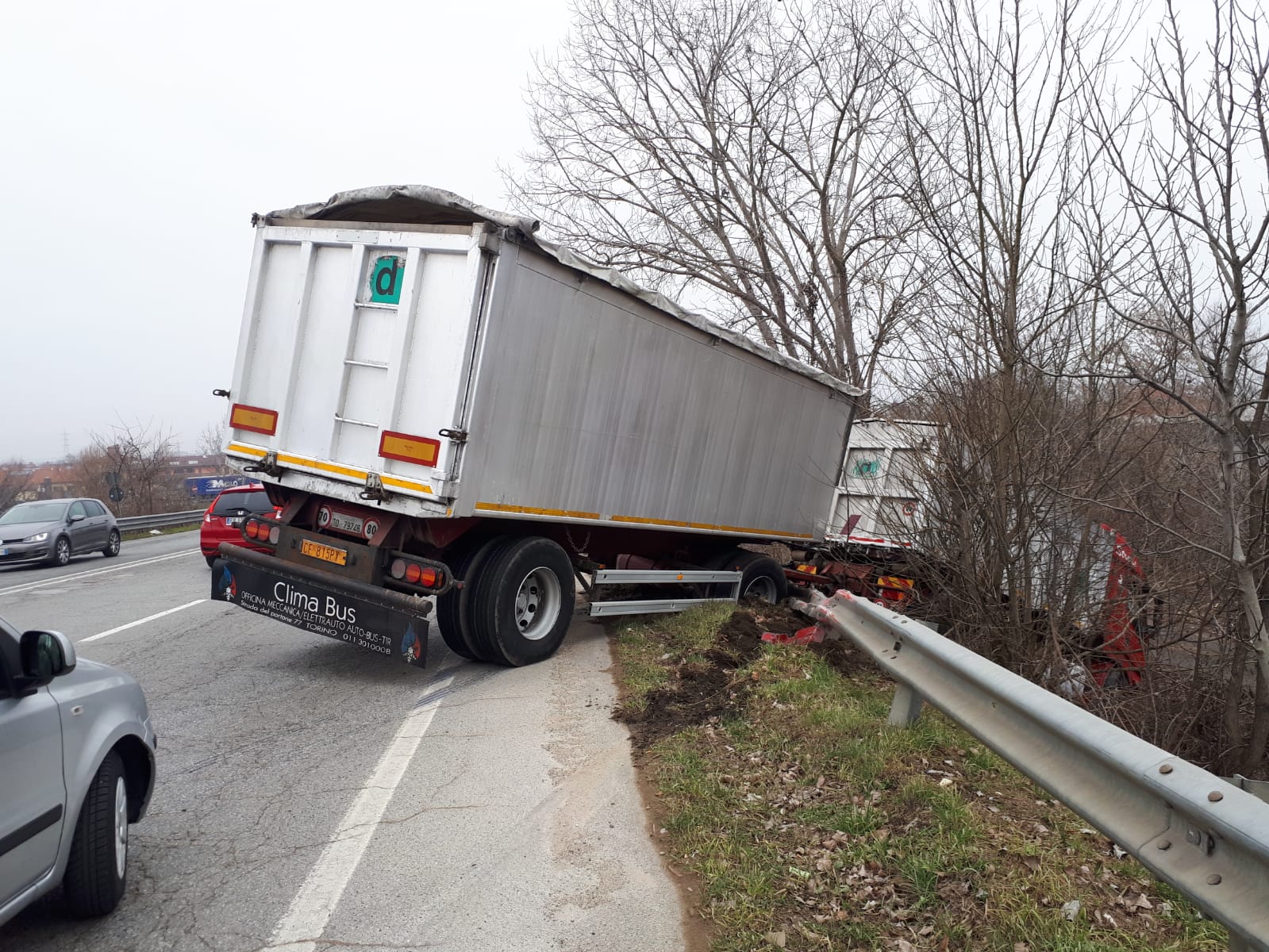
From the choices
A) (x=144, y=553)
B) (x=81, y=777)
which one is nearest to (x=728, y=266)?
(x=144, y=553)

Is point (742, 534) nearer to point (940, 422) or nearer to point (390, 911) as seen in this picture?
point (940, 422)

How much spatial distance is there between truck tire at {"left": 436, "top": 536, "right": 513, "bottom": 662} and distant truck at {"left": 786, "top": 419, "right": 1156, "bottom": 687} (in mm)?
3664

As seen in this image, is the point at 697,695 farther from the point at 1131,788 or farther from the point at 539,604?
the point at 1131,788

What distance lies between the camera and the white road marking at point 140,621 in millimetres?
9023

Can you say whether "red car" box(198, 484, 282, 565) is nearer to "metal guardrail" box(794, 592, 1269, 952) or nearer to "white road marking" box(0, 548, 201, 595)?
"white road marking" box(0, 548, 201, 595)

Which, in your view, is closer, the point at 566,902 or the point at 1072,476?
the point at 566,902

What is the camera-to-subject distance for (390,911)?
11.6 ft

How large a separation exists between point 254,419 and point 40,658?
4.74m

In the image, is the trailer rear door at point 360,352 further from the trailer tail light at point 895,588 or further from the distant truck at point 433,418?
the trailer tail light at point 895,588

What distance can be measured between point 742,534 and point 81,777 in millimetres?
8478

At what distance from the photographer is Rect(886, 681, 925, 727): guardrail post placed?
202 inches

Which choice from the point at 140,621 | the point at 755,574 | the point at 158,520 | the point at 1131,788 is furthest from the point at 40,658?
the point at 158,520

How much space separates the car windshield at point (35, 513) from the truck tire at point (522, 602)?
15.8m

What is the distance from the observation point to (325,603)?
7191 mm
